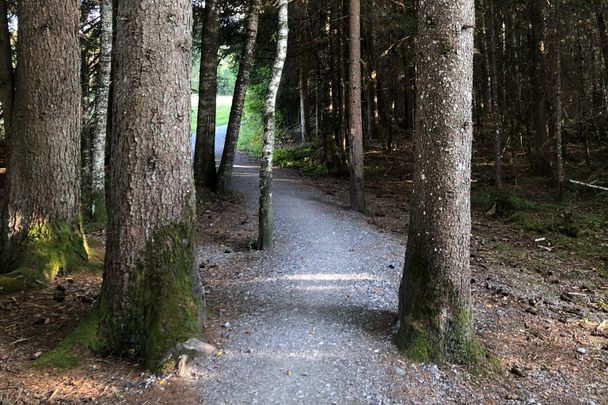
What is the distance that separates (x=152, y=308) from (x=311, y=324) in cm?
196

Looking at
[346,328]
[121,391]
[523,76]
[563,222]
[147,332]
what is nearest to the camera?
[121,391]

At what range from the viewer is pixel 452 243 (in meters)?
5.32

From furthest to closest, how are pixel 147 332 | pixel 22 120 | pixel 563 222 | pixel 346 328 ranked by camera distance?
pixel 563 222 < pixel 22 120 < pixel 346 328 < pixel 147 332

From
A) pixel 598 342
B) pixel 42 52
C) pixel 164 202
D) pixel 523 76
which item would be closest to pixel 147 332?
pixel 164 202

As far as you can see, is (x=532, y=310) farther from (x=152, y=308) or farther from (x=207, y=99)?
(x=207, y=99)

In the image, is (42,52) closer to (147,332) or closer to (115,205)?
(115,205)

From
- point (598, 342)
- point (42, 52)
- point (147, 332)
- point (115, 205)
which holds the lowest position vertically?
point (598, 342)

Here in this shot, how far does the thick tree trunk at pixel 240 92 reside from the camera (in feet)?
40.7

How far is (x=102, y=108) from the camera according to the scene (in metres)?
9.83

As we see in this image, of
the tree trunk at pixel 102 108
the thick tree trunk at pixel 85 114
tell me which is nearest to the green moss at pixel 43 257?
the tree trunk at pixel 102 108

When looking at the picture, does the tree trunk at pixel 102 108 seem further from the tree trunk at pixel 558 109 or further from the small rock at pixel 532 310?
the tree trunk at pixel 558 109

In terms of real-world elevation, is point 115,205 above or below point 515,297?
above

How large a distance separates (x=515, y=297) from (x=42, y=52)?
7824 millimetres

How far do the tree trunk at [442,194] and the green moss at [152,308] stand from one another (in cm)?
250
